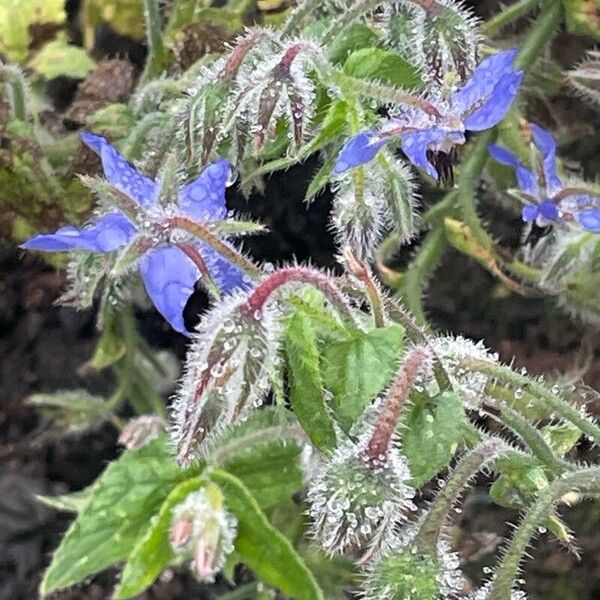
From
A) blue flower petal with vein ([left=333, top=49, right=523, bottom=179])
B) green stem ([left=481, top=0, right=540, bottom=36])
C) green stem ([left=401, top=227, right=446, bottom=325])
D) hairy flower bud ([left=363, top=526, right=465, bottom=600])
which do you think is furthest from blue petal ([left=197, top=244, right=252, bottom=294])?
green stem ([left=481, top=0, right=540, bottom=36])

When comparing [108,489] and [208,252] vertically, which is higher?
[208,252]

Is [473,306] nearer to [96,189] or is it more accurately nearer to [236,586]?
[236,586]

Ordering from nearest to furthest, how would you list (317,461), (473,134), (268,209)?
(317,461) < (473,134) < (268,209)

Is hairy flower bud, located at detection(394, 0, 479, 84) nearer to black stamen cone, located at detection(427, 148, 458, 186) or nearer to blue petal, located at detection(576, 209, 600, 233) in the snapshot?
black stamen cone, located at detection(427, 148, 458, 186)

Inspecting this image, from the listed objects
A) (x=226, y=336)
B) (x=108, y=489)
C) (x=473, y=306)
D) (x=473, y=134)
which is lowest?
(x=473, y=306)

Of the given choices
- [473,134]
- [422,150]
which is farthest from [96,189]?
[473,134]

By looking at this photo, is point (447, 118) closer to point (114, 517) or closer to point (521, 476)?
point (521, 476)
